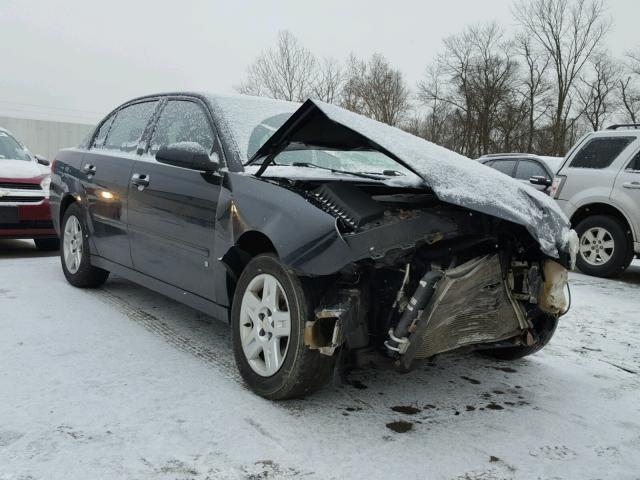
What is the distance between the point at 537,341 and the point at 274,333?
1546mm

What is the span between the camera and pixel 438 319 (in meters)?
2.54

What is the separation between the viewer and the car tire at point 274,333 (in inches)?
104

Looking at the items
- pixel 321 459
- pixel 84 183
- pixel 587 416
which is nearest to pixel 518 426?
pixel 587 416

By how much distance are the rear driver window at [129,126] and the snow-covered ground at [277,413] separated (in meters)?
1.33

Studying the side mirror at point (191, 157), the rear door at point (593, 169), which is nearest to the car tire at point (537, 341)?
the side mirror at point (191, 157)

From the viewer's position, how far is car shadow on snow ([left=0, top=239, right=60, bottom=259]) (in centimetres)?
716

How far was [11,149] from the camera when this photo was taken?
7.88 metres

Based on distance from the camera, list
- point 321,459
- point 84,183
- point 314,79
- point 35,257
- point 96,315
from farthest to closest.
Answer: point 314,79 < point 35,257 < point 84,183 < point 96,315 < point 321,459

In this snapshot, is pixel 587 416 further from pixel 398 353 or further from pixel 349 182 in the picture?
pixel 349 182

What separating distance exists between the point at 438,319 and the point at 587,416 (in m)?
0.99

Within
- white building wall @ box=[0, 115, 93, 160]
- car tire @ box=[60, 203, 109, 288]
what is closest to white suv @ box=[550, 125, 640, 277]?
car tire @ box=[60, 203, 109, 288]

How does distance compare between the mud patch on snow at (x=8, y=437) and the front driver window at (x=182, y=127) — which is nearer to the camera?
the mud patch on snow at (x=8, y=437)

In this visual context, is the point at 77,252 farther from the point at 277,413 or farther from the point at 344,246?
the point at 344,246

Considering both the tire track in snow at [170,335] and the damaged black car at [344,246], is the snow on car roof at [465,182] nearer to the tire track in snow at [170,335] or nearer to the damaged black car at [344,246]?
the damaged black car at [344,246]
